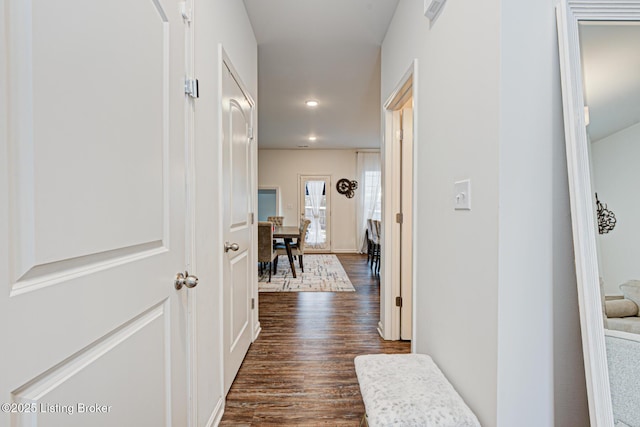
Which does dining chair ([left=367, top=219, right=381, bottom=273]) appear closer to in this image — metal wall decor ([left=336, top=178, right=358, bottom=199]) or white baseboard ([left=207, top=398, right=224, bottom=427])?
metal wall decor ([left=336, top=178, right=358, bottom=199])

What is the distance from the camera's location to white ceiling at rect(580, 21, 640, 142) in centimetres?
102

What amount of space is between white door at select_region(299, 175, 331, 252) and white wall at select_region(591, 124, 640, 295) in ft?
23.8

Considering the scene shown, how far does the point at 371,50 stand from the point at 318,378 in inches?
112

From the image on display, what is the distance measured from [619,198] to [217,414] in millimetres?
1977

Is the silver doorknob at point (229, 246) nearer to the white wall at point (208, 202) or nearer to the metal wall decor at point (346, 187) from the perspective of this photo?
the white wall at point (208, 202)

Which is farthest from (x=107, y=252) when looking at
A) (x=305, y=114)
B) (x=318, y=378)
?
(x=305, y=114)

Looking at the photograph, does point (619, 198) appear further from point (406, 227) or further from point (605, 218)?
point (406, 227)

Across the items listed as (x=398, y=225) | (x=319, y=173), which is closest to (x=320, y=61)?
(x=398, y=225)

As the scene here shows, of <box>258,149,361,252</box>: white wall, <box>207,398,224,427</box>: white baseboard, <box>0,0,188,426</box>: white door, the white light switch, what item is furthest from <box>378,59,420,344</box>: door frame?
<box>258,149,361,252</box>: white wall

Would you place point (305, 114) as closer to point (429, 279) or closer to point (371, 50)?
point (371, 50)

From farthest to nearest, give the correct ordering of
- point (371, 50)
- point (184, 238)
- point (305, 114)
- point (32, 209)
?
1. point (305, 114)
2. point (371, 50)
3. point (184, 238)
4. point (32, 209)

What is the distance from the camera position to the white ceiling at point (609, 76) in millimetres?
1020

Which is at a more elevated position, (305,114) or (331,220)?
(305,114)

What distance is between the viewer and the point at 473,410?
1.15 m
